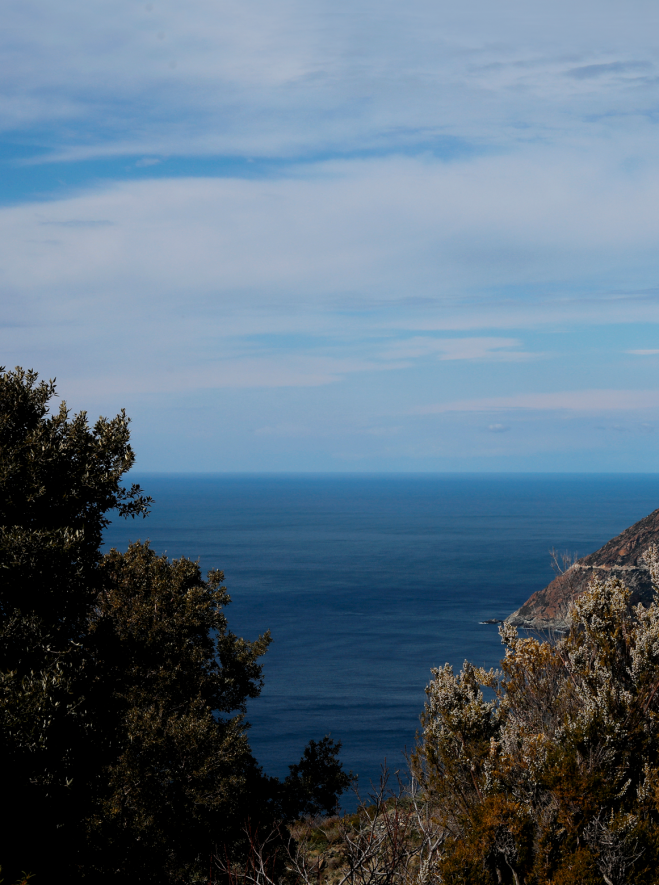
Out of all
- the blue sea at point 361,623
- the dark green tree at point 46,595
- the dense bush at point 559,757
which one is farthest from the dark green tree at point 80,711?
the blue sea at point 361,623

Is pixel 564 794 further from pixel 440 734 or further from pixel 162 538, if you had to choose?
pixel 162 538

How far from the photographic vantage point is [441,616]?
401ft

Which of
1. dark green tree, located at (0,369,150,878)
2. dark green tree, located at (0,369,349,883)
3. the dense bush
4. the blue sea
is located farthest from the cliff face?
dark green tree, located at (0,369,150,878)

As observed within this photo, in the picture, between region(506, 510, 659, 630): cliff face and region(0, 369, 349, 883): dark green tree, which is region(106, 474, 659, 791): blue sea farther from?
region(0, 369, 349, 883): dark green tree

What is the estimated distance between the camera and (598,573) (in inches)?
4363

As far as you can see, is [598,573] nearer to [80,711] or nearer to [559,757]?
[559,757]

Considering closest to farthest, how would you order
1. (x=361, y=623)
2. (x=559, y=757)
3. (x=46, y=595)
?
(x=559, y=757) < (x=46, y=595) < (x=361, y=623)

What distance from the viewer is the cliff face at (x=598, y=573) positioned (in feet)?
352

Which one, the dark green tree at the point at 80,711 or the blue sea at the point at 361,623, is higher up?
the dark green tree at the point at 80,711

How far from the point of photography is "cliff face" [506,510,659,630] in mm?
107375

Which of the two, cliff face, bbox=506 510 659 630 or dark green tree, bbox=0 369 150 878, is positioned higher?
dark green tree, bbox=0 369 150 878

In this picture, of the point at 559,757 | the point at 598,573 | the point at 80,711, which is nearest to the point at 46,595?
the point at 80,711

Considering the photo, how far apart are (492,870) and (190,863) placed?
10248mm

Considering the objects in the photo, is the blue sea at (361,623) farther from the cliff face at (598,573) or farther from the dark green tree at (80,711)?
the dark green tree at (80,711)
